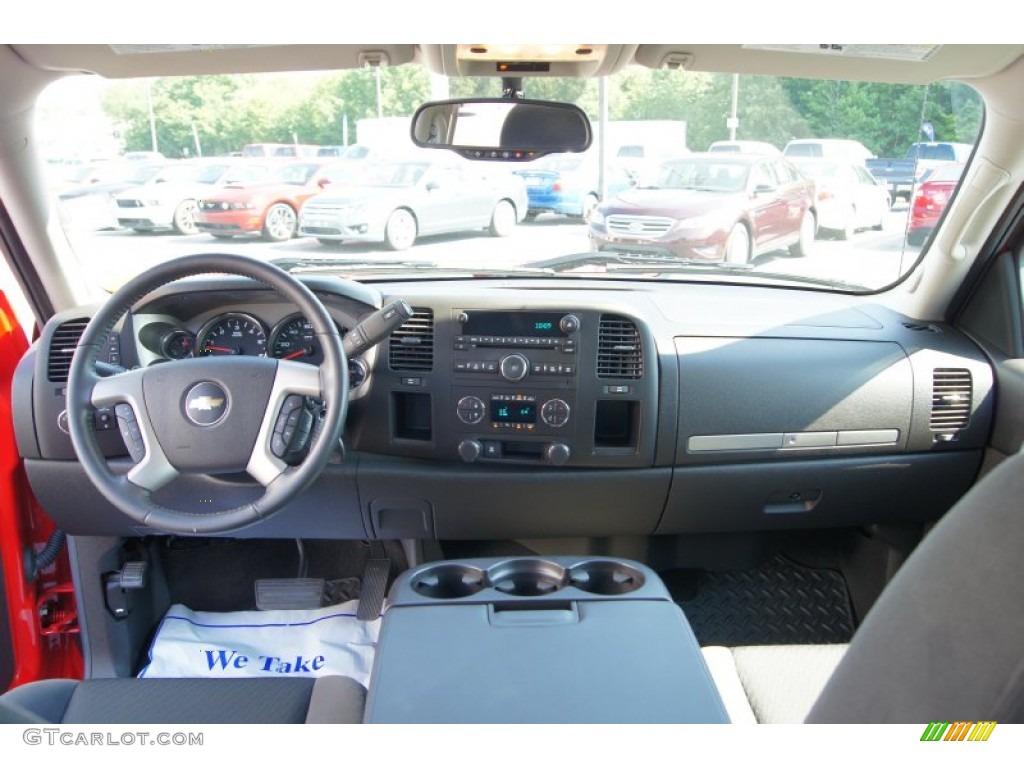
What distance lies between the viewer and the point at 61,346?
269 cm

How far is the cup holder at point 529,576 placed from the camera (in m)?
2.00

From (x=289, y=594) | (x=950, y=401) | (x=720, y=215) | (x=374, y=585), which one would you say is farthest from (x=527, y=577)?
(x=720, y=215)

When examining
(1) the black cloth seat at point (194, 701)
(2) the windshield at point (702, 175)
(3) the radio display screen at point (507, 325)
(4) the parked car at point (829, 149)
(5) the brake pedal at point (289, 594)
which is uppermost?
(4) the parked car at point (829, 149)

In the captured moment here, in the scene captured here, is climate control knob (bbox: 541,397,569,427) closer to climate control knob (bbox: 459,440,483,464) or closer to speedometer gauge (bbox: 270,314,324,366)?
climate control knob (bbox: 459,440,483,464)

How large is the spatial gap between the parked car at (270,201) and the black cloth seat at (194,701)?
1798mm

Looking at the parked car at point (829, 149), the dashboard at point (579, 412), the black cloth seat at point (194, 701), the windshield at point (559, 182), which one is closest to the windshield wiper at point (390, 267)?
the windshield at point (559, 182)

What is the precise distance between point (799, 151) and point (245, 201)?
210 centimetres

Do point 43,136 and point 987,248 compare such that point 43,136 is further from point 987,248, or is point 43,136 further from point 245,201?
point 987,248

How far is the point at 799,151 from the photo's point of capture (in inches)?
125

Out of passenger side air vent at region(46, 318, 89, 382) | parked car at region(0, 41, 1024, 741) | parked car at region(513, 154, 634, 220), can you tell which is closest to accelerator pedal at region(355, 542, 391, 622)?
parked car at region(0, 41, 1024, 741)

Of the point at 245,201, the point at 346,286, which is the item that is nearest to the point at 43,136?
the point at 245,201

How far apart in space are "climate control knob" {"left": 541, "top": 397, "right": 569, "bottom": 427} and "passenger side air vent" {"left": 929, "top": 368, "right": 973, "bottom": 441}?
1.25 meters

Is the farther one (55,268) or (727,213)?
(727,213)

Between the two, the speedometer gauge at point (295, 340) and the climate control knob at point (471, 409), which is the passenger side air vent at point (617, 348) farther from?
the speedometer gauge at point (295, 340)
